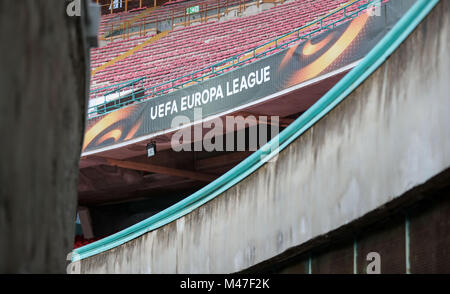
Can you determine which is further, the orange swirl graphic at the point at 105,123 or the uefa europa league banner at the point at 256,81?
the orange swirl graphic at the point at 105,123

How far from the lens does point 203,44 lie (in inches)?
870

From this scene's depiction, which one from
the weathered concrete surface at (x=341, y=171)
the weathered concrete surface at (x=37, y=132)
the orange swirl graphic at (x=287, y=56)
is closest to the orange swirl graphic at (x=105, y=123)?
the orange swirl graphic at (x=287, y=56)

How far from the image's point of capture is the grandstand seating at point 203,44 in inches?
775

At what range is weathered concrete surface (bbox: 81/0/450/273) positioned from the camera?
11.9 feet

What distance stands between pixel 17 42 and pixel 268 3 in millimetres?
24355

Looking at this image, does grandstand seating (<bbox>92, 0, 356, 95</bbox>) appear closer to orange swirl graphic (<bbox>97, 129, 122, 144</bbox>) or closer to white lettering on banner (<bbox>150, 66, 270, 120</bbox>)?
orange swirl graphic (<bbox>97, 129, 122, 144</bbox>)

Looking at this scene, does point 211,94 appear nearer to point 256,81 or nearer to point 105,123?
point 256,81

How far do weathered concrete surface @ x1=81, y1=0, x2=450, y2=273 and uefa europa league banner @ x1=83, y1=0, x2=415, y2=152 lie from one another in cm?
660

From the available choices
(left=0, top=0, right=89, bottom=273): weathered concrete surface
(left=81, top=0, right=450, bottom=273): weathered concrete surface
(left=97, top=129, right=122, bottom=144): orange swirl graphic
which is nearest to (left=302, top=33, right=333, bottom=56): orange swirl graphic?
(left=97, top=129, right=122, bottom=144): orange swirl graphic

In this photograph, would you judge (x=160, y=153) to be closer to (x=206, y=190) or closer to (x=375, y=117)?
(x=206, y=190)

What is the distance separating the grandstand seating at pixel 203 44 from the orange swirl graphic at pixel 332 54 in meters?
4.36

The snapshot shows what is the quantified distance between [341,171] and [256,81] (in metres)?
9.73

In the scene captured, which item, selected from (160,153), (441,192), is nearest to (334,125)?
(441,192)

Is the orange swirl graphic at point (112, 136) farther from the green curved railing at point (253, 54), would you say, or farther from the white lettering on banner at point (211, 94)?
the white lettering on banner at point (211, 94)
